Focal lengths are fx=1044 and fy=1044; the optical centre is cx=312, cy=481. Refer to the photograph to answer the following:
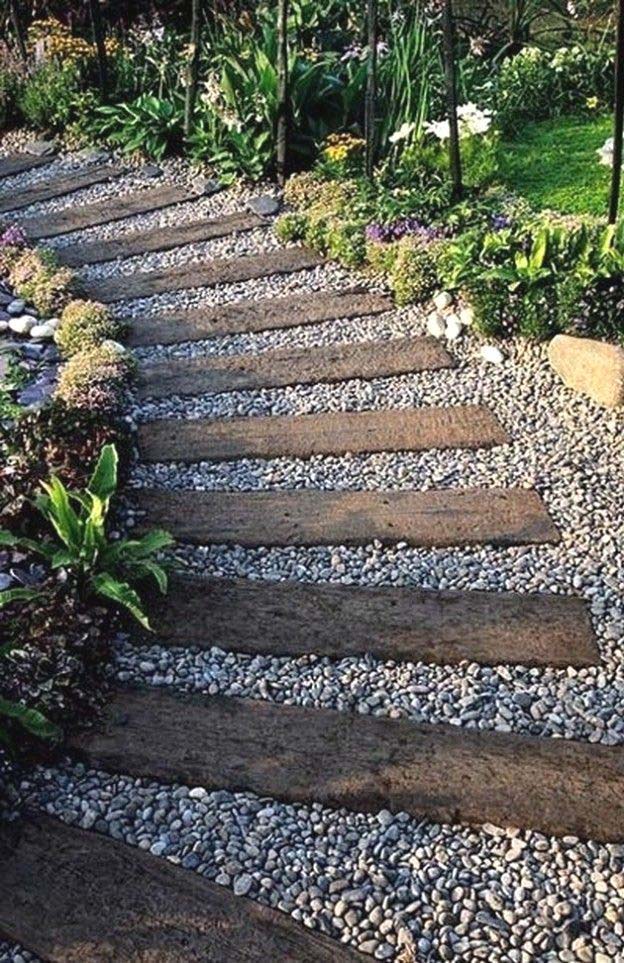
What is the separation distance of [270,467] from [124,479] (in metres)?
0.54

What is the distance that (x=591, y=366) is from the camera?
162 inches

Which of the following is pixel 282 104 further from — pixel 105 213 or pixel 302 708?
pixel 302 708

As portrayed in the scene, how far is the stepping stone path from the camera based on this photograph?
2193mm

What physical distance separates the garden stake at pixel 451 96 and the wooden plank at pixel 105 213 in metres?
1.69

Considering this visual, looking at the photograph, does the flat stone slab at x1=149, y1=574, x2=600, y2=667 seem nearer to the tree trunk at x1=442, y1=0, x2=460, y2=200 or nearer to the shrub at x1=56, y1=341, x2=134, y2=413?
the shrub at x1=56, y1=341, x2=134, y2=413

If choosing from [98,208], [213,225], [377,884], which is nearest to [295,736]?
[377,884]

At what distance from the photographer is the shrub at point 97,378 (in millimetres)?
3957

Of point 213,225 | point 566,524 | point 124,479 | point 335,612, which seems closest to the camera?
point 335,612

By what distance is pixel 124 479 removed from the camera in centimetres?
378

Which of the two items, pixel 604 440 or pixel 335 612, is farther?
pixel 604 440

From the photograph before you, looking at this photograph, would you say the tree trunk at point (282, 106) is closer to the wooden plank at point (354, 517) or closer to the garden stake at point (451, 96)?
the garden stake at point (451, 96)

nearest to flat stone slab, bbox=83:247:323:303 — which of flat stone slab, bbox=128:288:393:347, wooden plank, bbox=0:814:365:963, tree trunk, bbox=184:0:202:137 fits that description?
flat stone slab, bbox=128:288:393:347

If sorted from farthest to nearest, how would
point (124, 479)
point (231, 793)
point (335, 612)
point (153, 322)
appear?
1. point (153, 322)
2. point (124, 479)
3. point (335, 612)
4. point (231, 793)

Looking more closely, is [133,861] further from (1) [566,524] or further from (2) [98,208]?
(2) [98,208]
